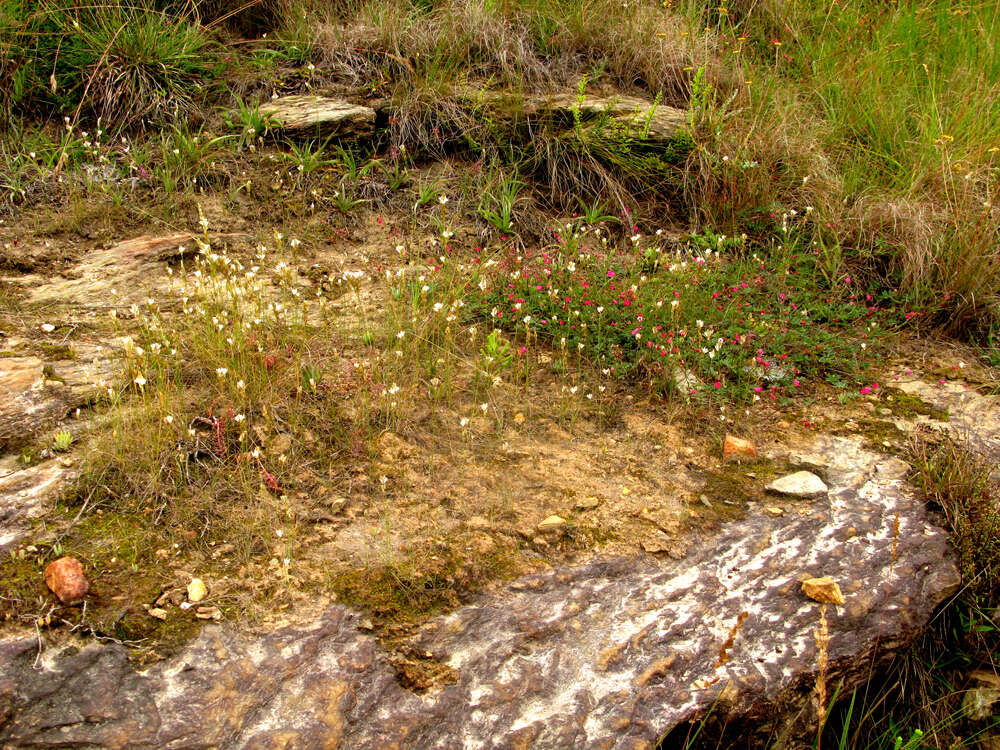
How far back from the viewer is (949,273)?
448cm

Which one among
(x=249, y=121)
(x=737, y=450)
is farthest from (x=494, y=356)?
(x=249, y=121)

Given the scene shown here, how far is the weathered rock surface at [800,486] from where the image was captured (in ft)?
11.0

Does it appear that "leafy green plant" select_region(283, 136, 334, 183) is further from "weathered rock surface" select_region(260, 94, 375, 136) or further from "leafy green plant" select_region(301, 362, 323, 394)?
"leafy green plant" select_region(301, 362, 323, 394)

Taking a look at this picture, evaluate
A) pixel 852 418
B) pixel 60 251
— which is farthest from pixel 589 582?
pixel 60 251

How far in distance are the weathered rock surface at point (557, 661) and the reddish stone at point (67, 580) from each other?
178 mm

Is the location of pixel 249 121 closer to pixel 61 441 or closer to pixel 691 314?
pixel 61 441

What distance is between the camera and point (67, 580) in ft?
8.04

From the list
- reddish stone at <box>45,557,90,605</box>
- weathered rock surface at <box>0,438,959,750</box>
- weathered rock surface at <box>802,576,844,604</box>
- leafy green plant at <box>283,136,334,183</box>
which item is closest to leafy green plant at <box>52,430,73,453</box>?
reddish stone at <box>45,557,90,605</box>

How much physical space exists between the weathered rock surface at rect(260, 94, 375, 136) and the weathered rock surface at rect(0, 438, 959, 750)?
392cm

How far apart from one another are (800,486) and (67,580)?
2993 mm

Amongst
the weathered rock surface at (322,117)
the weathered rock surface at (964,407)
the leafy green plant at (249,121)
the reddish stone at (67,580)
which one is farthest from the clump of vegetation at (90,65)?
the weathered rock surface at (964,407)

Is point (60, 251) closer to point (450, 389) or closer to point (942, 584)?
point (450, 389)

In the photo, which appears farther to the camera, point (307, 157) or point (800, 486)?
point (307, 157)

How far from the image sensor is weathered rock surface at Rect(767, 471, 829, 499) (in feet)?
11.0
